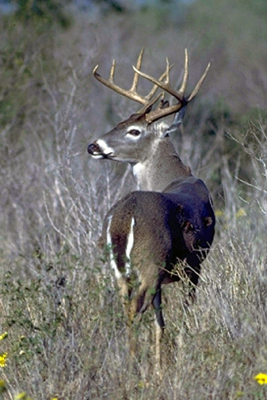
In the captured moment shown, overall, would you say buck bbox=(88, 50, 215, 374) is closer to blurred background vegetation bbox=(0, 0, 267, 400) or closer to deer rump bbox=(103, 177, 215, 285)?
deer rump bbox=(103, 177, 215, 285)

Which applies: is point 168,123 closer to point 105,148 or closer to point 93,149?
point 105,148

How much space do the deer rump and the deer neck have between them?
66.7 inches

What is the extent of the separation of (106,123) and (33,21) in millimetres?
1902

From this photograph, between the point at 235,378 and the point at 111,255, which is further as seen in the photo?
the point at 111,255

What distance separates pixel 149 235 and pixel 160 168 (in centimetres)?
248

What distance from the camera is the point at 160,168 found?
8148 millimetres

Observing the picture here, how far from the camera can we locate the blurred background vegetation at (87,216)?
501 cm

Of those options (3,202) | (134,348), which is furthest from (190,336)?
(3,202)

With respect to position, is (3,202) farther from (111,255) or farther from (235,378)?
(235,378)

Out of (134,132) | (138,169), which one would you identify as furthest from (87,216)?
(134,132)

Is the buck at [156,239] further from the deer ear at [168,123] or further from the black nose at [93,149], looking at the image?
the black nose at [93,149]

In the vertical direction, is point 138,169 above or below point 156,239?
below

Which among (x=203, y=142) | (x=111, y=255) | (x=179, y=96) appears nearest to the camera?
(x=111, y=255)

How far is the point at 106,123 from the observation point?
14.2 meters
